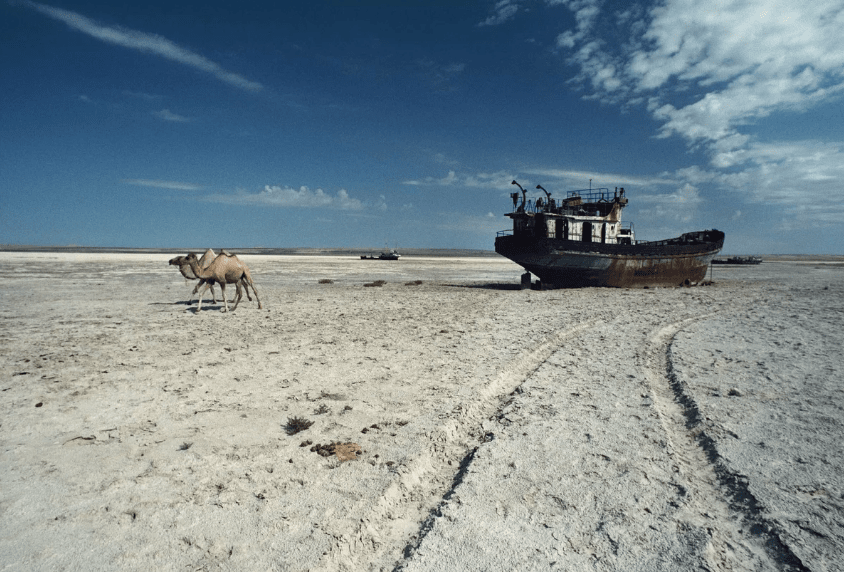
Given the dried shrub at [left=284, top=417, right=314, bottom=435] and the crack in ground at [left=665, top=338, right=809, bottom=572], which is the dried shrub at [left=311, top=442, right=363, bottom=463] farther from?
the crack in ground at [left=665, top=338, right=809, bottom=572]

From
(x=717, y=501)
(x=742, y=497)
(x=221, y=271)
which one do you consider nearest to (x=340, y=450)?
(x=717, y=501)

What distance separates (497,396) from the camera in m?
6.17

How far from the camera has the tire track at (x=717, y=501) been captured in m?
2.95

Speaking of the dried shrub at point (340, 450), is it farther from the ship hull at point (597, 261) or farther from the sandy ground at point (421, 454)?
the ship hull at point (597, 261)

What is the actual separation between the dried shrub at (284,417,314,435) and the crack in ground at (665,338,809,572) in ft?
13.9

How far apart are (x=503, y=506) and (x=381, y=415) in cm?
223

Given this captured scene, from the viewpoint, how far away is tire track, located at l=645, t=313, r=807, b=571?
2953mm

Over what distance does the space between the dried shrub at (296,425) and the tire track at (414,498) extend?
1.45 metres

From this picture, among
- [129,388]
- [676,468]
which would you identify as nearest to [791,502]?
[676,468]

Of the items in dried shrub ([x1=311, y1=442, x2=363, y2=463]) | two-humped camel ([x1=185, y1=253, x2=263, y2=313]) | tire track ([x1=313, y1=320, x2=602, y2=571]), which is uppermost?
two-humped camel ([x1=185, y1=253, x2=263, y2=313])

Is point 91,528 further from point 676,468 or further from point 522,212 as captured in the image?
point 522,212

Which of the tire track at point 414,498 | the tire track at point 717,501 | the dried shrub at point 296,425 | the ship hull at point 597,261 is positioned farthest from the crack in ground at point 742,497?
the ship hull at point 597,261

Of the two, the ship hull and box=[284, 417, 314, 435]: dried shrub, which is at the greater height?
the ship hull

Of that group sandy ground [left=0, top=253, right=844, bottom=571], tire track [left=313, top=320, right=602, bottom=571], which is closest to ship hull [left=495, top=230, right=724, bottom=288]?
sandy ground [left=0, top=253, right=844, bottom=571]
